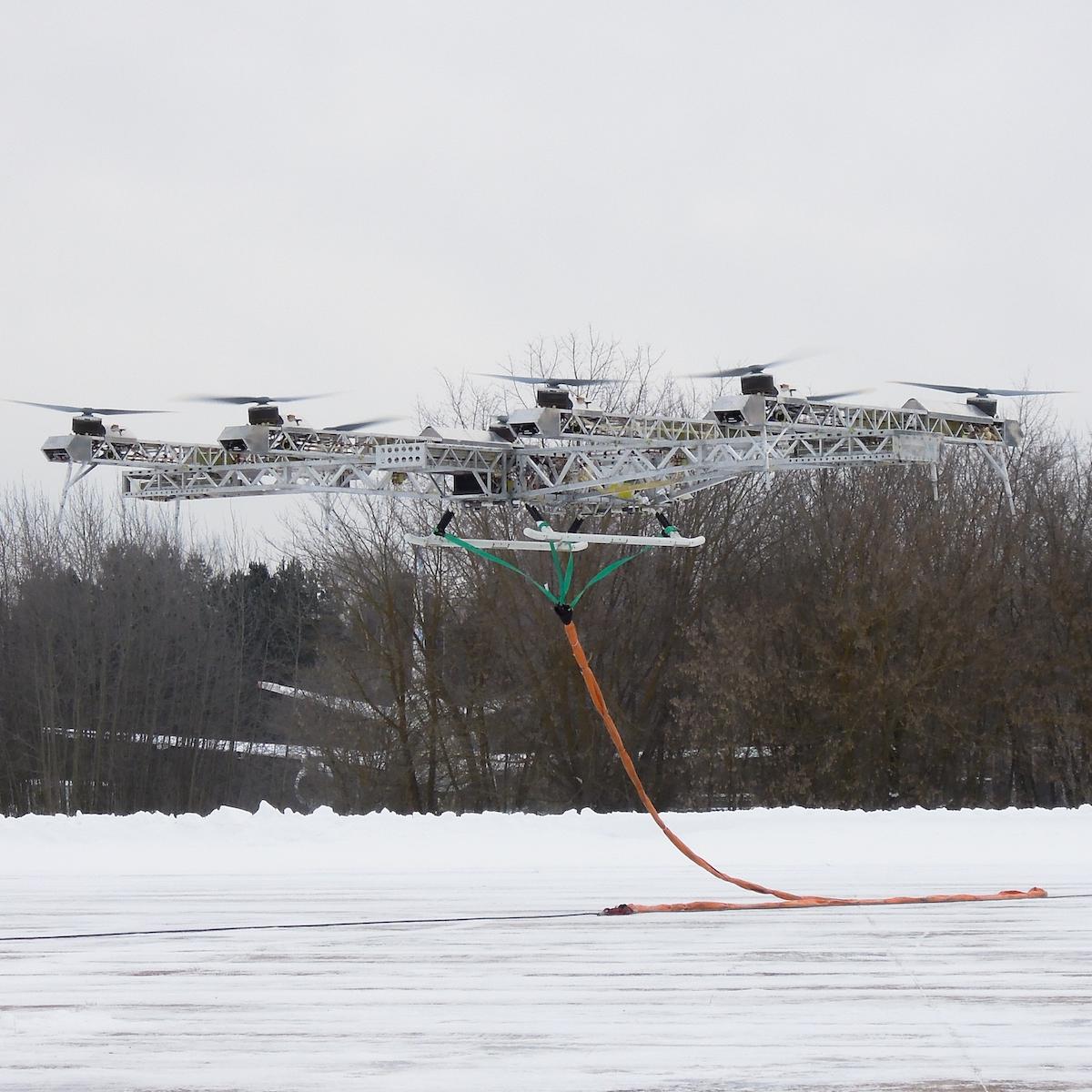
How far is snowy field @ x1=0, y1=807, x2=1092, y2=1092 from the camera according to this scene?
6582 millimetres

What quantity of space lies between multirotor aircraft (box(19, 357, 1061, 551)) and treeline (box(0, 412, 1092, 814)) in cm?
1015

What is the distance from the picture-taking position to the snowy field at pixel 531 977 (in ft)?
21.6

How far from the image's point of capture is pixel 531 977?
8.90 metres

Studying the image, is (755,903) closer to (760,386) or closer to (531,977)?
(531,977)

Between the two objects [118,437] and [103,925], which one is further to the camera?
[118,437]

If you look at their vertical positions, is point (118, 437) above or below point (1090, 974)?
above

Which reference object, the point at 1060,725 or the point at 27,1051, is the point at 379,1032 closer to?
the point at 27,1051

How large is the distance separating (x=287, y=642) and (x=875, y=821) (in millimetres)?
41317

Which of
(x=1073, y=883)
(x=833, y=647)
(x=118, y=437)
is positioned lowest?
(x=1073, y=883)

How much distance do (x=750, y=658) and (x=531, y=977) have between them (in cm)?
2328

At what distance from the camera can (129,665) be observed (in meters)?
52.7

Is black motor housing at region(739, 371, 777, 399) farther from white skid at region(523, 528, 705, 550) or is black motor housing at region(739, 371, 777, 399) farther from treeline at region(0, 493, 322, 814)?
treeline at region(0, 493, 322, 814)

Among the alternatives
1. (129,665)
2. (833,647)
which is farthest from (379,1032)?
(129,665)

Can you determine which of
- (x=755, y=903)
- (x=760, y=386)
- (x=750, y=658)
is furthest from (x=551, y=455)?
(x=750, y=658)
